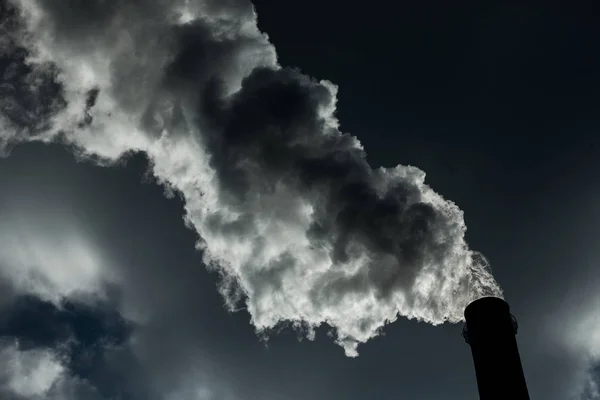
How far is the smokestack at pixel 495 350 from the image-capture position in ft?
47.2

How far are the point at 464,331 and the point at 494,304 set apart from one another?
1661mm

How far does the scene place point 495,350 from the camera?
588 inches

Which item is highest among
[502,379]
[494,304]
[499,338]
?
[494,304]

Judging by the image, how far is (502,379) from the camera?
14453 millimetres

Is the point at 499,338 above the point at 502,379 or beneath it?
above

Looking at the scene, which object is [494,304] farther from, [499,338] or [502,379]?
[502,379]

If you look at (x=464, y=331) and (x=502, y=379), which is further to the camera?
(x=464, y=331)

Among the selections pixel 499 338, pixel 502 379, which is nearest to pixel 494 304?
pixel 499 338

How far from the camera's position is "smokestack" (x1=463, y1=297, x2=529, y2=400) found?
14398 mm

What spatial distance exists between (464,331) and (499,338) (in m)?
1.90

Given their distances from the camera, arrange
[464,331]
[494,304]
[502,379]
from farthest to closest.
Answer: [464,331] → [494,304] → [502,379]

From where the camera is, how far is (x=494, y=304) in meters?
15.9

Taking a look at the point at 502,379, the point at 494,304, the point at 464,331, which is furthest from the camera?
the point at 464,331

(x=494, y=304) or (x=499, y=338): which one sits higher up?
(x=494, y=304)
